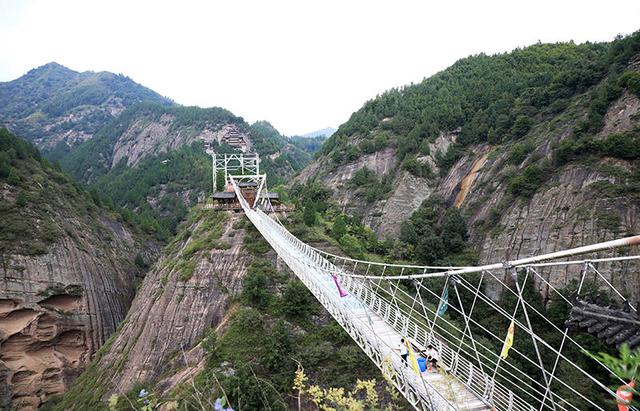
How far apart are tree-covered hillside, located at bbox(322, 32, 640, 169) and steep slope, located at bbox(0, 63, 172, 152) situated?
94016mm

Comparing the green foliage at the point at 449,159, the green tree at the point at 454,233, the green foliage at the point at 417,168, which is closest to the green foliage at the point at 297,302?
the green tree at the point at 454,233

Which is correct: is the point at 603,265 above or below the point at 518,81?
below

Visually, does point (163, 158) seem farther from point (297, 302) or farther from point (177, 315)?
point (297, 302)

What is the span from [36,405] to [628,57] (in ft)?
154

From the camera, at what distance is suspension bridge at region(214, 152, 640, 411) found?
19.3 ft

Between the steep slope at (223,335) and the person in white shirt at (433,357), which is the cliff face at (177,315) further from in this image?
the person in white shirt at (433,357)

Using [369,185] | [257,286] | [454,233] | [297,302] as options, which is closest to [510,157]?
[454,233]

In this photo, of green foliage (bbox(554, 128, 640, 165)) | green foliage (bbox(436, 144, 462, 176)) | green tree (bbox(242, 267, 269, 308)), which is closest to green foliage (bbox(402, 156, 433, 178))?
green foliage (bbox(436, 144, 462, 176))

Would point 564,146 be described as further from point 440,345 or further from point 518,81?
point 440,345

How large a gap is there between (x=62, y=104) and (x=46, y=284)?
144 meters

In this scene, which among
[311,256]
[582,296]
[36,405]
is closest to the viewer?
[311,256]

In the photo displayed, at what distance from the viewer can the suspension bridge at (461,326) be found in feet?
19.3

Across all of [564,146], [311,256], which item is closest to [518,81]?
[564,146]

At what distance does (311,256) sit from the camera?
667 inches
